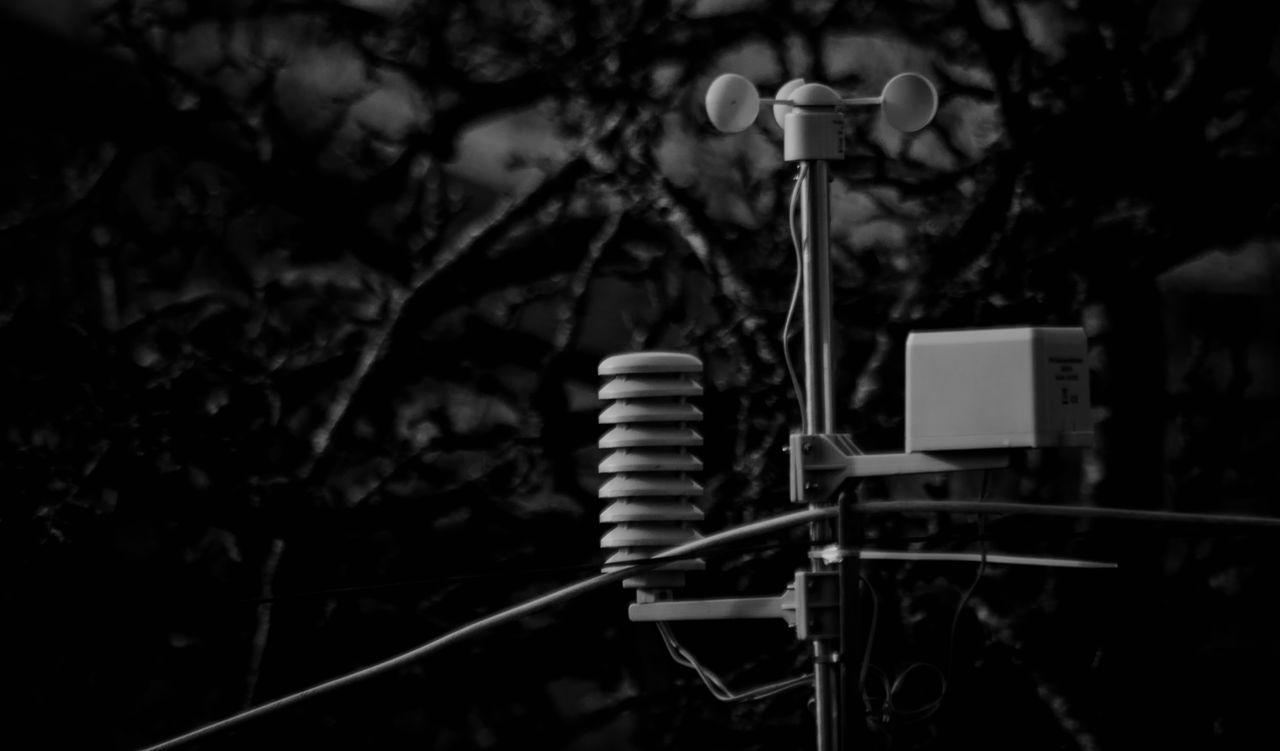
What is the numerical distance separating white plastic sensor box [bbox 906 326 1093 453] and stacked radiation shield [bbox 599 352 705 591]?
393 mm

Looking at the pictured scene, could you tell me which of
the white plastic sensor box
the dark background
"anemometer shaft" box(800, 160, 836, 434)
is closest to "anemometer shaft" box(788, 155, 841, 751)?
"anemometer shaft" box(800, 160, 836, 434)

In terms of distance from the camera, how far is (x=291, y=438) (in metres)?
3.26

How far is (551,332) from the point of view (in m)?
3.20

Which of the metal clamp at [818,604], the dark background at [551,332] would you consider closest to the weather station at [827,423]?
the metal clamp at [818,604]

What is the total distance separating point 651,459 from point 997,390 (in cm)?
51

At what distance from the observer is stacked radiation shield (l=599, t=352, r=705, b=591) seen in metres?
2.19

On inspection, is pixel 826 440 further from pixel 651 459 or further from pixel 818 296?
pixel 651 459

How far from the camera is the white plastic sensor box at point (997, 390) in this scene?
1.85 metres

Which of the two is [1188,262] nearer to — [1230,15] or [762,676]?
[1230,15]

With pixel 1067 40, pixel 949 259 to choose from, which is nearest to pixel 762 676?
pixel 949 259

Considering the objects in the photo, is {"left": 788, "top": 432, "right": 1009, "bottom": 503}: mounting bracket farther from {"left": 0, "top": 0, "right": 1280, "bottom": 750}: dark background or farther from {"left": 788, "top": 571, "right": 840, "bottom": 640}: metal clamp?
{"left": 0, "top": 0, "right": 1280, "bottom": 750}: dark background

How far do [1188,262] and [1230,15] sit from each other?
0.43 m

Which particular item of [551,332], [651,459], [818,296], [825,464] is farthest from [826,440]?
[551,332]

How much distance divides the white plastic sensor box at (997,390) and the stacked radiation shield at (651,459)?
0.39 metres
